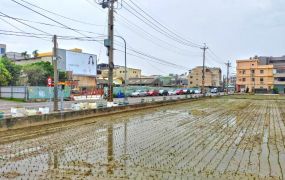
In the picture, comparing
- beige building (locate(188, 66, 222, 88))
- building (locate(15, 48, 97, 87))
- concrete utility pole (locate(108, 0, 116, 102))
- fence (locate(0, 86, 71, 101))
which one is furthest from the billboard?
beige building (locate(188, 66, 222, 88))

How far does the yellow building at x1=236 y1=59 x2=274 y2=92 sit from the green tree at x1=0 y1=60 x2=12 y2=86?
2885 inches

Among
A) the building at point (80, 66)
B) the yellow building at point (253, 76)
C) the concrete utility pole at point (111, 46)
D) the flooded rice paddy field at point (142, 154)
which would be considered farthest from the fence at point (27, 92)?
the yellow building at point (253, 76)

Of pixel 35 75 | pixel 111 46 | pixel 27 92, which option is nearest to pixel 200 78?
pixel 35 75

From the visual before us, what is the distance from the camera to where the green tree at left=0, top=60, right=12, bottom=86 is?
54125mm

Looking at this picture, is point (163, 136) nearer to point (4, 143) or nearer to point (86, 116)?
point (4, 143)

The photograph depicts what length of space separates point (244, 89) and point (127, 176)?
343ft

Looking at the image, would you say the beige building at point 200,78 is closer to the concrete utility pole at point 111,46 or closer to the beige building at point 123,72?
the beige building at point 123,72

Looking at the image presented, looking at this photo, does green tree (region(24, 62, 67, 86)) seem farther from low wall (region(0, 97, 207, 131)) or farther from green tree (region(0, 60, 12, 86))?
low wall (region(0, 97, 207, 131))

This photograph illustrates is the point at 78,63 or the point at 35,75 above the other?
the point at 78,63

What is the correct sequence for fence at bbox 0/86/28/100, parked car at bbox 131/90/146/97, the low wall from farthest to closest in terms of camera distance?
parked car at bbox 131/90/146/97 → fence at bbox 0/86/28/100 → the low wall

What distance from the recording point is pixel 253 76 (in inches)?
4050

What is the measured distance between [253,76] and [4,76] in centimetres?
7604

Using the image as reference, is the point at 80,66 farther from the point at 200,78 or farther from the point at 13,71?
the point at 200,78

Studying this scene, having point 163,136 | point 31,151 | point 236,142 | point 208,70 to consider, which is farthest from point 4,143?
point 208,70
